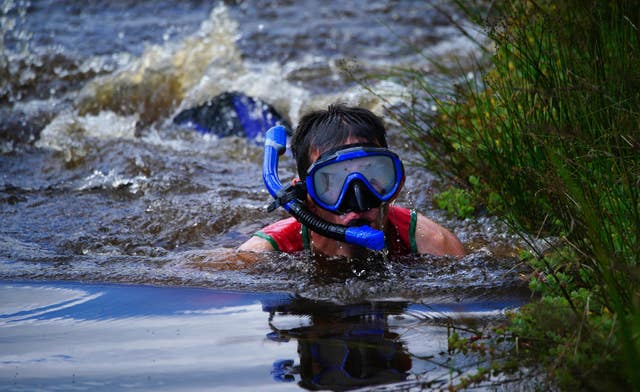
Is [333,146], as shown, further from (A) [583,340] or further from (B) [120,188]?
(B) [120,188]

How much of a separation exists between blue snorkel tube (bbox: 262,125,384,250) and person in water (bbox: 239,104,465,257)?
0.23ft

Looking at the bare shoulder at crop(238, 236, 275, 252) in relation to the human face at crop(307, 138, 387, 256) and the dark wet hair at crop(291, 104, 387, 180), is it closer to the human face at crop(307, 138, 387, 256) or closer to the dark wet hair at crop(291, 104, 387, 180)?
the human face at crop(307, 138, 387, 256)

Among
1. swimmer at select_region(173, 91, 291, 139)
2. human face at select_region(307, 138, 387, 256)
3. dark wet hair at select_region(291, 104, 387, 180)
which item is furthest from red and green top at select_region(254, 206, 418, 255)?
swimmer at select_region(173, 91, 291, 139)

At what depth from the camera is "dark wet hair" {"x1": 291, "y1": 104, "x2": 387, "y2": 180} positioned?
421cm

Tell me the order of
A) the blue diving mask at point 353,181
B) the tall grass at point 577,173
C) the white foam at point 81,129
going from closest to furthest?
the tall grass at point 577,173, the blue diving mask at point 353,181, the white foam at point 81,129

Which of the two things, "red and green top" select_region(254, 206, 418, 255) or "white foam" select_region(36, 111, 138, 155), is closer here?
"red and green top" select_region(254, 206, 418, 255)

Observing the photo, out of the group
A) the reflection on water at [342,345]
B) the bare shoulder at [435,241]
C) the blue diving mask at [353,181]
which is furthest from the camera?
the bare shoulder at [435,241]

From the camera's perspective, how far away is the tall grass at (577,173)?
255 centimetres

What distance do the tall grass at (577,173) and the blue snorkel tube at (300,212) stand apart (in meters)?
0.57

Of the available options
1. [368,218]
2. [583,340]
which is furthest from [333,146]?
[583,340]

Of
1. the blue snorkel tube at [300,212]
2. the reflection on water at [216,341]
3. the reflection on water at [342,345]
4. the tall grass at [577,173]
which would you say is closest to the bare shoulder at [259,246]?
the blue snorkel tube at [300,212]

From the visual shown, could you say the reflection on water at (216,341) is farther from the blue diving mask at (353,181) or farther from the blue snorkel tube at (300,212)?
the blue diving mask at (353,181)

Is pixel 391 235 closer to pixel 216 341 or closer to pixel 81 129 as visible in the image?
pixel 216 341

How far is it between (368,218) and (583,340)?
162 cm
